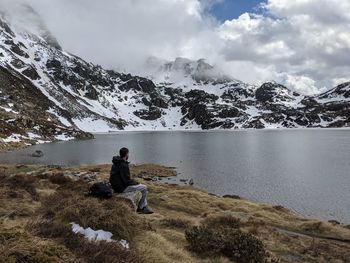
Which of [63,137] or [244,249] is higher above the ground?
[63,137]

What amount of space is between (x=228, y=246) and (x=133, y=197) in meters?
6.76

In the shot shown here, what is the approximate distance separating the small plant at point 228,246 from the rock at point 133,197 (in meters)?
4.74

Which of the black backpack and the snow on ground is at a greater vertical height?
the black backpack

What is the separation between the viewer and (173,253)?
13.1 metres

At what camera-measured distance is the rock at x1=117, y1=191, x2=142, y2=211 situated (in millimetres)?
18884

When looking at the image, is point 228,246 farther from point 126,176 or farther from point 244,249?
point 126,176

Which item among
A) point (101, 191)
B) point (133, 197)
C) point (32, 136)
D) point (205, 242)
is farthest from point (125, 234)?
point (32, 136)

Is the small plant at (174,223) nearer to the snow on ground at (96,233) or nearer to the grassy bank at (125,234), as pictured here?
the grassy bank at (125,234)

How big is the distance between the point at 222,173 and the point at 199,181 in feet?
29.8

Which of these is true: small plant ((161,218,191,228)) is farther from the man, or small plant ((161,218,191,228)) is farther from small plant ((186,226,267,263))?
small plant ((186,226,267,263))

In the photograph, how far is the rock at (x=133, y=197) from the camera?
18884mm

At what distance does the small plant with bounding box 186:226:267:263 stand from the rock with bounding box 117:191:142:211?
4.74m

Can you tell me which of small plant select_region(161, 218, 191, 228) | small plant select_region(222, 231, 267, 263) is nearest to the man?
small plant select_region(161, 218, 191, 228)

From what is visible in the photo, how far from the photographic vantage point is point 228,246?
14219mm
